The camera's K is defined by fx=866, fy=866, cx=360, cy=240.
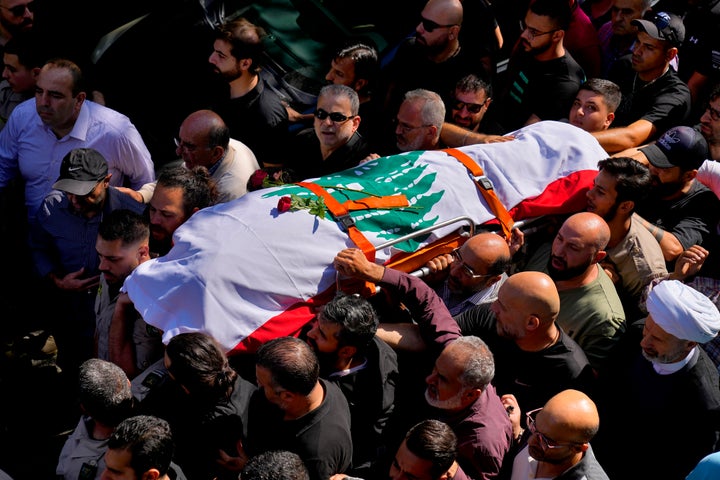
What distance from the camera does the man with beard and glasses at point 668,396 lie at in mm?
4055

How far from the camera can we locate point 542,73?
611 cm

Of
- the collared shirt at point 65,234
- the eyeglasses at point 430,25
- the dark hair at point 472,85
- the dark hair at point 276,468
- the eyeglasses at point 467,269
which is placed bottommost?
the collared shirt at point 65,234

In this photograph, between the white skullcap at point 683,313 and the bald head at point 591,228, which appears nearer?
the white skullcap at point 683,313

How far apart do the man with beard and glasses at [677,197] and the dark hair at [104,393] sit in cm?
319

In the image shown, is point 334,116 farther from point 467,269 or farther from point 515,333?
point 515,333

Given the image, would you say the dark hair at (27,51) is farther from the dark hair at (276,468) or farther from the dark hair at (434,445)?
the dark hair at (434,445)

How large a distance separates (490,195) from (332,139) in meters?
1.18

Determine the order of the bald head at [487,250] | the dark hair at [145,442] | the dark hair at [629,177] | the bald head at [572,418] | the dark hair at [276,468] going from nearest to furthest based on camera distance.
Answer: the dark hair at [276,468], the dark hair at [145,442], the bald head at [572,418], the bald head at [487,250], the dark hair at [629,177]

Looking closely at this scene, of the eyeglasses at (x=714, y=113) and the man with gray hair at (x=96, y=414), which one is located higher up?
the eyeglasses at (x=714, y=113)

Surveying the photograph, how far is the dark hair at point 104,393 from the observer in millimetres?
3709

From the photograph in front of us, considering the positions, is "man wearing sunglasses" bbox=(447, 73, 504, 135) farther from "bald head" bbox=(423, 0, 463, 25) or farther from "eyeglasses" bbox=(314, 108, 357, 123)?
"eyeglasses" bbox=(314, 108, 357, 123)

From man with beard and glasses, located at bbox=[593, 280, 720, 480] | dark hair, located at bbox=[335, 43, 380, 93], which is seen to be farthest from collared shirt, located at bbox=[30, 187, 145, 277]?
man with beard and glasses, located at bbox=[593, 280, 720, 480]

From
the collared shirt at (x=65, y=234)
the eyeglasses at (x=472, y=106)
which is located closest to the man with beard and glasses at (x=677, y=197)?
the eyeglasses at (x=472, y=106)

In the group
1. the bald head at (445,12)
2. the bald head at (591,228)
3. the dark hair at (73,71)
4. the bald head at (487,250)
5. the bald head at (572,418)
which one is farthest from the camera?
the bald head at (445,12)
